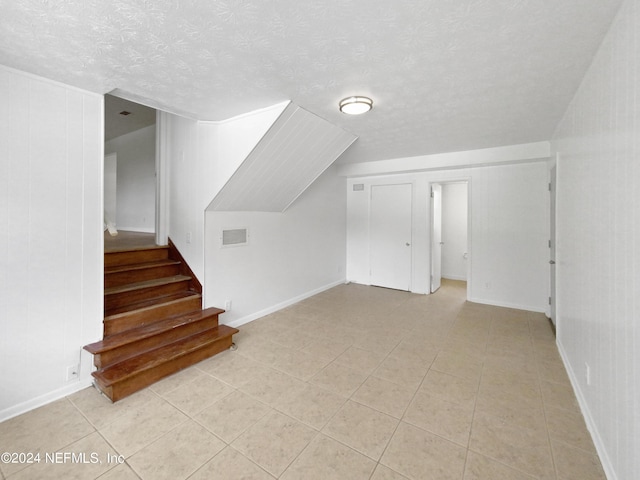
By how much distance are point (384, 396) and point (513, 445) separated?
847 millimetres

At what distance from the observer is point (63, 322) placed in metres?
2.23

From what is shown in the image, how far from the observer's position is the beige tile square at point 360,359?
2650 millimetres

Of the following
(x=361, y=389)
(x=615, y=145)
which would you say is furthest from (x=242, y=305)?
(x=615, y=145)

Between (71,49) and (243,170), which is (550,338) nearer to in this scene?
(243,170)

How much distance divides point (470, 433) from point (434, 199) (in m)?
4.18

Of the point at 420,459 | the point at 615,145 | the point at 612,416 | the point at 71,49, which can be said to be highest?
the point at 71,49

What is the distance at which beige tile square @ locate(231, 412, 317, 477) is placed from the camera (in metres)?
1.62

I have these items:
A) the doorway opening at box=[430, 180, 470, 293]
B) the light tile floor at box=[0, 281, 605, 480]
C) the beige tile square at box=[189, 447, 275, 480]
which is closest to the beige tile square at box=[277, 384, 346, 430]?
the light tile floor at box=[0, 281, 605, 480]

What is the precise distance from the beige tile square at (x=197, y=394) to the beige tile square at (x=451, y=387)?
1653 mm

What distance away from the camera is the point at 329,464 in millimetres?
1601

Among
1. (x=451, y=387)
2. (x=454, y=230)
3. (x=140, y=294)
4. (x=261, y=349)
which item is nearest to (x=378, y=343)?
(x=451, y=387)

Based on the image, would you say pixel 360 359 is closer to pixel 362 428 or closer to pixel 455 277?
pixel 362 428

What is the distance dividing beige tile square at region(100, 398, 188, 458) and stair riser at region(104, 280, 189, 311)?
1.20m

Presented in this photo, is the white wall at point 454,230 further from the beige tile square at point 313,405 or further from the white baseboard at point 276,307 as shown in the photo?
the beige tile square at point 313,405
